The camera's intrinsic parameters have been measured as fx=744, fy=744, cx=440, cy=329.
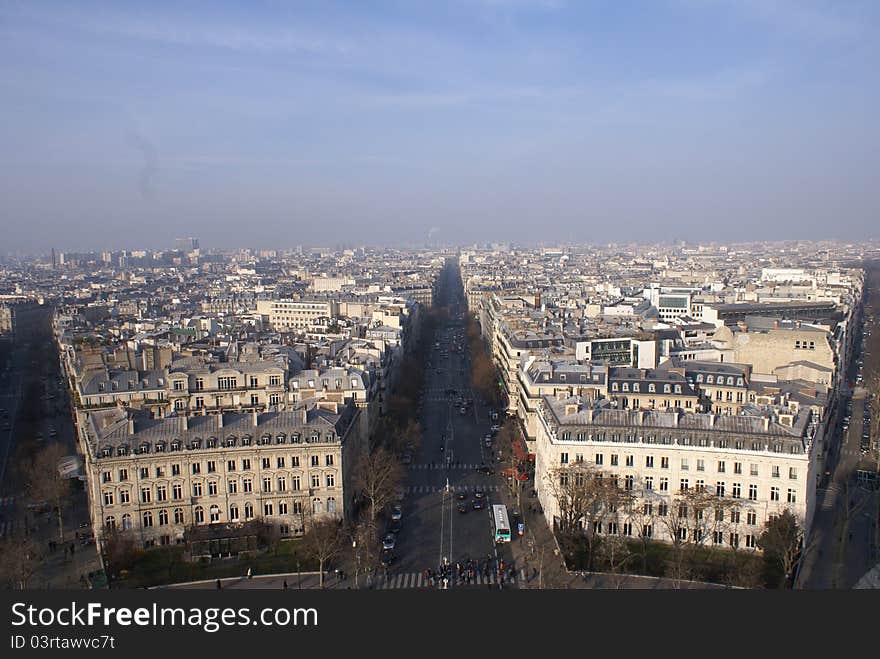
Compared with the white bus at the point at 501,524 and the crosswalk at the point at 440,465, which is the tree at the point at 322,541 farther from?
the crosswalk at the point at 440,465

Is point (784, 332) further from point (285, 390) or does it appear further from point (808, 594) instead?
point (808, 594)

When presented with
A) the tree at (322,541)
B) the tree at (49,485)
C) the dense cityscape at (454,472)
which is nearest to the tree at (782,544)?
the dense cityscape at (454,472)

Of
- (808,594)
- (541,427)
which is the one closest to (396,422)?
(541,427)

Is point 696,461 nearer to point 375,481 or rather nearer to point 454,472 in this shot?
point 375,481

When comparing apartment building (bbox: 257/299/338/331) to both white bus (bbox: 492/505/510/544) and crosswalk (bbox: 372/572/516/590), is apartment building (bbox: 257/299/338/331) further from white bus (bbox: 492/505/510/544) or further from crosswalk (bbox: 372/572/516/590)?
crosswalk (bbox: 372/572/516/590)

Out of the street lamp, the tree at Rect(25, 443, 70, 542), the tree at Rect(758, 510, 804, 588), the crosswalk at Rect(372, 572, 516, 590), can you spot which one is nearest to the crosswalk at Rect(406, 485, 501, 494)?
the street lamp

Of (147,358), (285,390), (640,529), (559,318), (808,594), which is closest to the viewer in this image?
(808,594)

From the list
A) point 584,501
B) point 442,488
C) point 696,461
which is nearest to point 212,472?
point 442,488
